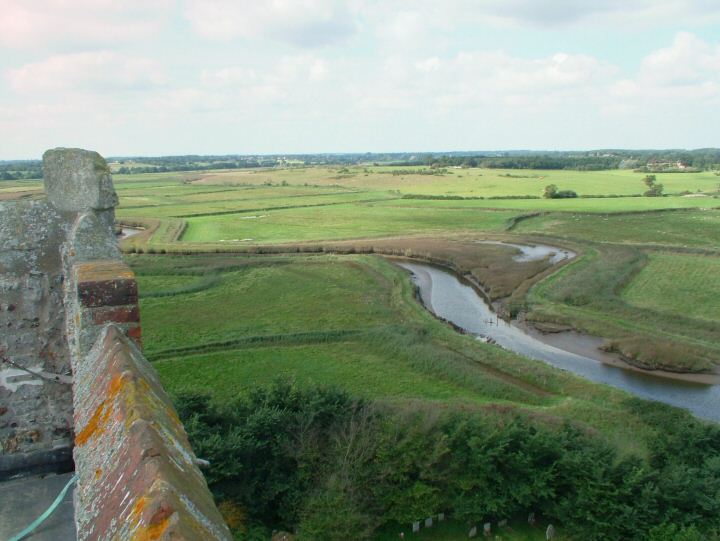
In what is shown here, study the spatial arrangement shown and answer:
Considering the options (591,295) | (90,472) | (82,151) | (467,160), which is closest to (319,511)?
(82,151)

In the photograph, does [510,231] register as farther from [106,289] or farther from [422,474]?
[106,289]

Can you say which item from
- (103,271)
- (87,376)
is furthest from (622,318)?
(87,376)

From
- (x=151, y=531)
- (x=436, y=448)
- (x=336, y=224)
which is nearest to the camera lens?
(x=151, y=531)

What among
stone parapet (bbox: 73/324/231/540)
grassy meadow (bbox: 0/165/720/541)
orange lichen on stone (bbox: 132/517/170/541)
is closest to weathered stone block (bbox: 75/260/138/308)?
stone parapet (bbox: 73/324/231/540)

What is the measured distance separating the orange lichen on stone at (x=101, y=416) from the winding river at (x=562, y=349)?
2364cm

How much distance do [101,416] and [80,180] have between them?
4057mm

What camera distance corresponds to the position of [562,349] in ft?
95.7

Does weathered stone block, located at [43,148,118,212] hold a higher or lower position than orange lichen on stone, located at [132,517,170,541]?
higher

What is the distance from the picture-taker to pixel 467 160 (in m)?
193

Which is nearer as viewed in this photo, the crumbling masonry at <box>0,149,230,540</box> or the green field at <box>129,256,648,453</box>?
the crumbling masonry at <box>0,149,230,540</box>

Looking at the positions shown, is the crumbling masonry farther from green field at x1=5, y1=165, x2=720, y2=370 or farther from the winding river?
the winding river

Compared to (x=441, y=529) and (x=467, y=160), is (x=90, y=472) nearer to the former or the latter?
(x=441, y=529)

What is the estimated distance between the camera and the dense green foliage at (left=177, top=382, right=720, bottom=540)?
14.2 meters

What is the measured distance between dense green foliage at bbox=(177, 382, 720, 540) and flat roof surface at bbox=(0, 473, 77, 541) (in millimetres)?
8464
